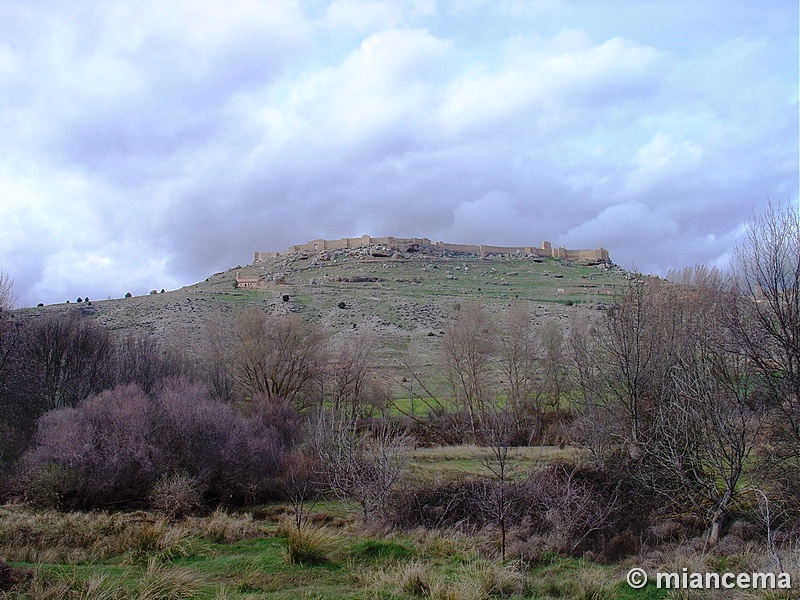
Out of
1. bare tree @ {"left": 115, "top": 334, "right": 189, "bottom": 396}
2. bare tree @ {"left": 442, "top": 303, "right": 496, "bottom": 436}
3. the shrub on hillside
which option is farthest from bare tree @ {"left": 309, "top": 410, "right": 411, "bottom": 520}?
bare tree @ {"left": 442, "top": 303, "right": 496, "bottom": 436}

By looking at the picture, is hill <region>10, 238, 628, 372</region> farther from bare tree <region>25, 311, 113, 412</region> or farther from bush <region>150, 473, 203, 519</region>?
bush <region>150, 473, 203, 519</region>

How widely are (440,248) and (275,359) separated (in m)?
88.1

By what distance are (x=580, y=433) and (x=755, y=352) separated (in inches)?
401

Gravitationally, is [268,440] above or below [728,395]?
below

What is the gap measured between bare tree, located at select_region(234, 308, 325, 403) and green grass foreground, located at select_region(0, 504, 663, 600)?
20405mm

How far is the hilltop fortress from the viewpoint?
398 ft

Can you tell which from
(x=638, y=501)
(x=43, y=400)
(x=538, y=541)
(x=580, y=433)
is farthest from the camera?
(x=43, y=400)

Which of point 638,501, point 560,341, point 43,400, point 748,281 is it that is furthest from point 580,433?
point 43,400

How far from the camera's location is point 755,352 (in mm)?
17484

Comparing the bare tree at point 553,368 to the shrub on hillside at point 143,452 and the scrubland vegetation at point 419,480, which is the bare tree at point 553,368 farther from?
the shrub on hillside at point 143,452

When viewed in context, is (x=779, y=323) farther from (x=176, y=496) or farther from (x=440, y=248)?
(x=440, y=248)

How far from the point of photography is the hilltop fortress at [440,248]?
121m

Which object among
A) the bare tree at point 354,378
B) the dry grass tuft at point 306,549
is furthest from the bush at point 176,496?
the bare tree at point 354,378

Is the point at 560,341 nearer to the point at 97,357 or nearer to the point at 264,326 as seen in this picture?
the point at 264,326
